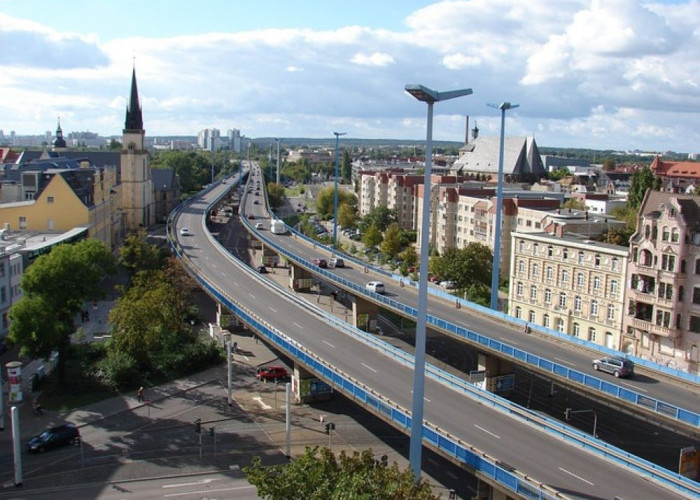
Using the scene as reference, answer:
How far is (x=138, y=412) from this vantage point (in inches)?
1594

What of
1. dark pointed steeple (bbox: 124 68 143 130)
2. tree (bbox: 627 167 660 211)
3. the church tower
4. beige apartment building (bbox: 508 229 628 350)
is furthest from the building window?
dark pointed steeple (bbox: 124 68 143 130)

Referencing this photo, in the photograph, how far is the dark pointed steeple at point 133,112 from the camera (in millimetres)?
115500

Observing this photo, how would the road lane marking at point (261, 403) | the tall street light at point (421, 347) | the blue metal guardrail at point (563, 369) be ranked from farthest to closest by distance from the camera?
the road lane marking at point (261, 403) → the blue metal guardrail at point (563, 369) → the tall street light at point (421, 347)

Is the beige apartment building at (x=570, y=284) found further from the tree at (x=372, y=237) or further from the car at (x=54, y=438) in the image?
the tree at (x=372, y=237)

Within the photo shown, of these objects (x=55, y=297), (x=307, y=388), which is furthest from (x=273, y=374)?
(x=55, y=297)

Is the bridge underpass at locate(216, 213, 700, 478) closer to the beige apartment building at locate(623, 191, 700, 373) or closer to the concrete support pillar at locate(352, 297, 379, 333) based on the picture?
the concrete support pillar at locate(352, 297, 379, 333)

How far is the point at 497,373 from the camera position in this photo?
4375 cm

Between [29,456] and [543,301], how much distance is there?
1639 inches

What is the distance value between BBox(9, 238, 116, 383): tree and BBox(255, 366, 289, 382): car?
11.9 metres

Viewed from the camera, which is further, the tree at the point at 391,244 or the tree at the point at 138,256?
the tree at the point at 391,244

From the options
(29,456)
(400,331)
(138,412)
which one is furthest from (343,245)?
(29,456)

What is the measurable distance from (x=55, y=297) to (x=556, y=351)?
100 ft

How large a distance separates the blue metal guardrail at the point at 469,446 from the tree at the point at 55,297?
12.7m

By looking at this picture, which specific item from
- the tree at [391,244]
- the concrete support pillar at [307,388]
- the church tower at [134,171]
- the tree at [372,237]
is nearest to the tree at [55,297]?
the concrete support pillar at [307,388]
